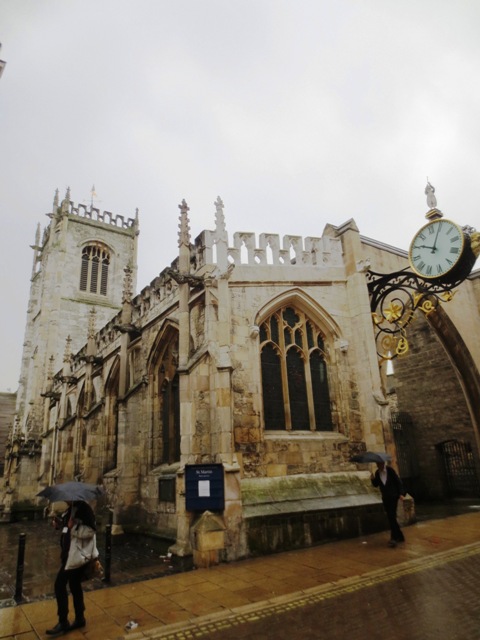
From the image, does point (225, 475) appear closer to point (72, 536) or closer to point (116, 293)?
point (72, 536)

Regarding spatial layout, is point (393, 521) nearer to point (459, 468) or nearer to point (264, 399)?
point (264, 399)

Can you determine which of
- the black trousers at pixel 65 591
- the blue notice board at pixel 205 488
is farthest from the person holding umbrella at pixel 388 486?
the black trousers at pixel 65 591

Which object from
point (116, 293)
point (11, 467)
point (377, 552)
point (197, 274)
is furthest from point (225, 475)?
point (116, 293)

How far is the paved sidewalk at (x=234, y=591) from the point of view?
5.17 m

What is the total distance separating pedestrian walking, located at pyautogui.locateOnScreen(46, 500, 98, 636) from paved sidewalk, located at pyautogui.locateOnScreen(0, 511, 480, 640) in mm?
165

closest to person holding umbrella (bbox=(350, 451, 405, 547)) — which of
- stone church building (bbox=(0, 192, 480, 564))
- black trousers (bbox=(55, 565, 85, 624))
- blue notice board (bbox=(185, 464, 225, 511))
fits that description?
stone church building (bbox=(0, 192, 480, 564))

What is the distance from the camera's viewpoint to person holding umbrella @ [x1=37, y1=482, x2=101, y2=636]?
5.07 meters

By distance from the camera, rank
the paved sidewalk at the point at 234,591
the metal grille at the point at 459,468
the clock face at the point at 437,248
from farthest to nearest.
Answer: the metal grille at the point at 459,468
the clock face at the point at 437,248
the paved sidewalk at the point at 234,591

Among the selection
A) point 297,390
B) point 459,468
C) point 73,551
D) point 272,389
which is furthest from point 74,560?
point 459,468

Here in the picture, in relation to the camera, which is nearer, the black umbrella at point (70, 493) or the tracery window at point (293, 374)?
the black umbrella at point (70, 493)

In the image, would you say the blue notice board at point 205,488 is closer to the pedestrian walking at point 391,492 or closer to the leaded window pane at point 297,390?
the leaded window pane at point 297,390

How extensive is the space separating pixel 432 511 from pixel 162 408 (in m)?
9.19

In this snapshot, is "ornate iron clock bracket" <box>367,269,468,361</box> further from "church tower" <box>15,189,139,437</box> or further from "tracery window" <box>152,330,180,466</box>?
"church tower" <box>15,189,139,437</box>

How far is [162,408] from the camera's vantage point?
13781 mm
